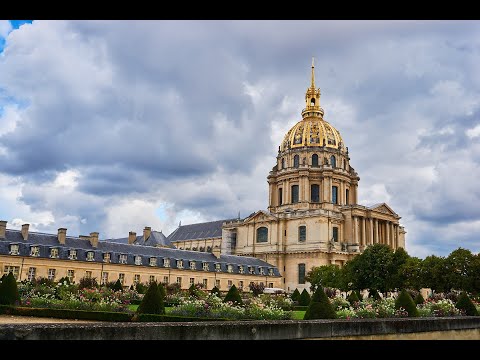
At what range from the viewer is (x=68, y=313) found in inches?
796

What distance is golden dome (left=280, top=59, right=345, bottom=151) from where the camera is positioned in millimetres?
81250

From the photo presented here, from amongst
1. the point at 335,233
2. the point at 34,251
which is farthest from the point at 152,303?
the point at 335,233

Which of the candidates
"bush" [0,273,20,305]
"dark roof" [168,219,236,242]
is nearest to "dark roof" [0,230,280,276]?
"bush" [0,273,20,305]

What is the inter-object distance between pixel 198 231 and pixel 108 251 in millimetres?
49204

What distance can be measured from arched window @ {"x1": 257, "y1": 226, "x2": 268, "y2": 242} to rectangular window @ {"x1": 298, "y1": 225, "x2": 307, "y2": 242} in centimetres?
596

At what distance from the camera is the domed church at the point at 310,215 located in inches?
2837

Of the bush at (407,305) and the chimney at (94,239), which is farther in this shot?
the chimney at (94,239)

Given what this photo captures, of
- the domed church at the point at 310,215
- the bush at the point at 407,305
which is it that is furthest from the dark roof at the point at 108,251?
the bush at the point at 407,305

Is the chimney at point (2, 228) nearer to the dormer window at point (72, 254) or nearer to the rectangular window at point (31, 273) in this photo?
the rectangular window at point (31, 273)

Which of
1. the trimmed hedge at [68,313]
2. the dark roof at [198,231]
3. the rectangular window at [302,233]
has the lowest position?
the trimmed hedge at [68,313]

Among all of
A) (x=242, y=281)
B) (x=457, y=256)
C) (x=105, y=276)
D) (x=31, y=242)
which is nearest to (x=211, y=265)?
(x=242, y=281)
